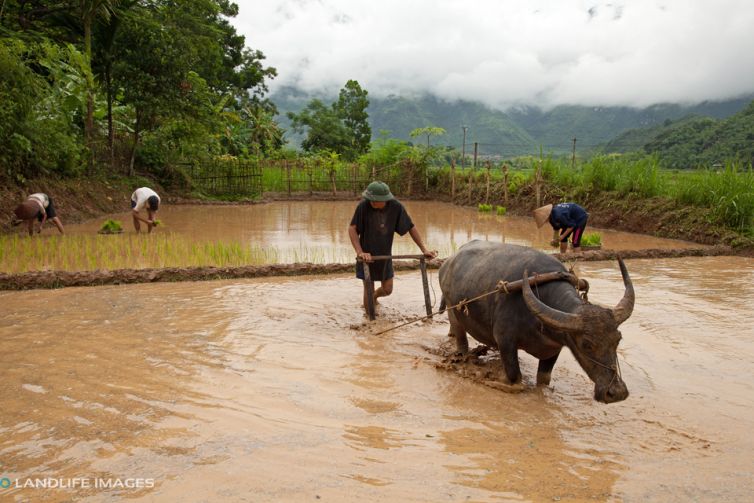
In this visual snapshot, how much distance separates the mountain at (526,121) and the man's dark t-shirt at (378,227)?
222 feet

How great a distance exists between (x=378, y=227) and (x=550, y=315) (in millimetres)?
2708

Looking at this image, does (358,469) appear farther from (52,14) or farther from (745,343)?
(52,14)

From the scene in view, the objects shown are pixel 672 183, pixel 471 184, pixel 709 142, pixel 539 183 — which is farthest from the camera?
pixel 709 142

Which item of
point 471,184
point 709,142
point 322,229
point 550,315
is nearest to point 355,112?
point 471,184

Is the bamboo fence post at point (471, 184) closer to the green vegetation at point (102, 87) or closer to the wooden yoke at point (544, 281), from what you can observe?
the green vegetation at point (102, 87)

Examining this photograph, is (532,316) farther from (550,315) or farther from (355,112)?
(355,112)

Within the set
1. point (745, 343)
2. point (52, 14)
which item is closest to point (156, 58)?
point (52, 14)

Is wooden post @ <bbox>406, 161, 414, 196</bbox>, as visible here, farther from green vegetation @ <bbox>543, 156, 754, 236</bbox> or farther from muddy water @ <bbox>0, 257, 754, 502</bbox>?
muddy water @ <bbox>0, 257, 754, 502</bbox>

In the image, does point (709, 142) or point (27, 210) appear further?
point (709, 142)

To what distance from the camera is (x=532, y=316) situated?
3746 mm

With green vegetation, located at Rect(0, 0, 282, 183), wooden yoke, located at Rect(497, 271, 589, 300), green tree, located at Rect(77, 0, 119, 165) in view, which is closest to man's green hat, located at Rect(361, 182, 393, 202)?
wooden yoke, located at Rect(497, 271, 589, 300)

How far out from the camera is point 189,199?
20891 millimetres

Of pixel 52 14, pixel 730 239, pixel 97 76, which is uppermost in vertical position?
pixel 52 14

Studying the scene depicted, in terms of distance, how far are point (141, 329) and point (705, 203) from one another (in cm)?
1260
